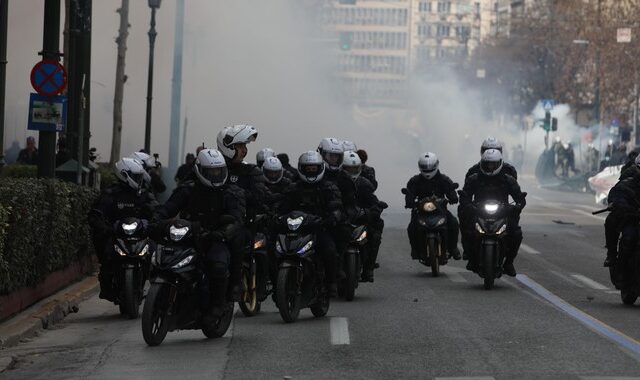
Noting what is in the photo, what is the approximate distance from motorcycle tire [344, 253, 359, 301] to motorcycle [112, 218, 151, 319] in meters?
2.25

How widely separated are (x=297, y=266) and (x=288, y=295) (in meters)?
0.27

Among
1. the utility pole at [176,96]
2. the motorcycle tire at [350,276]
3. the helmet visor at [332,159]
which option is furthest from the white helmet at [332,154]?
the utility pole at [176,96]

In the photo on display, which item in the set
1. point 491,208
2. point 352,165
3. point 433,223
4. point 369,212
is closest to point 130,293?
point 369,212

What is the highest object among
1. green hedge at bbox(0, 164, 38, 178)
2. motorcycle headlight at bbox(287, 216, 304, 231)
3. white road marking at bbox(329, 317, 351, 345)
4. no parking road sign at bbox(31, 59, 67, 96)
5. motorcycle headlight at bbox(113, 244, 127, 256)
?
no parking road sign at bbox(31, 59, 67, 96)

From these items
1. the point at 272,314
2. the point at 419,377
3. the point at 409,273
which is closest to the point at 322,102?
the point at 409,273

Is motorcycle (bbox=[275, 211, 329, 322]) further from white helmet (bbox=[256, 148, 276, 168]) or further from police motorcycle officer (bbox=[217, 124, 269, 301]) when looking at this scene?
white helmet (bbox=[256, 148, 276, 168])

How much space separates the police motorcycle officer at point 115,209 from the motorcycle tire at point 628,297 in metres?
4.86

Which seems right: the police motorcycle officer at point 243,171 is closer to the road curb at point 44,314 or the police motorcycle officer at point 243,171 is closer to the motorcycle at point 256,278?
the motorcycle at point 256,278

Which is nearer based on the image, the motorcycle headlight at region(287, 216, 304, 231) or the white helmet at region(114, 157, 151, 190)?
the motorcycle headlight at region(287, 216, 304, 231)

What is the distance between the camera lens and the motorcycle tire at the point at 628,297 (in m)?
16.9

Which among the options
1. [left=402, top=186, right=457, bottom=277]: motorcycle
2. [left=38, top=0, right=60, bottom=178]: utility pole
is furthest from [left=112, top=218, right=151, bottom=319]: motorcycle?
[left=402, top=186, right=457, bottom=277]: motorcycle

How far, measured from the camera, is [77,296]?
1773cm

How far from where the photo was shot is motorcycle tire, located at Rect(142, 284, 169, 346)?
41.8 feet

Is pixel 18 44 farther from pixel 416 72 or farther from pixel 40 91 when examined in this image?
pixel 416 72
